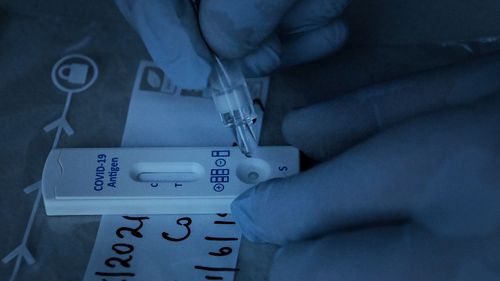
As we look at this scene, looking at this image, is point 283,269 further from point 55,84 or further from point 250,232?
point 55,84

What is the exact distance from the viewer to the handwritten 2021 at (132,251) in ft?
1.96

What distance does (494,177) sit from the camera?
45cm

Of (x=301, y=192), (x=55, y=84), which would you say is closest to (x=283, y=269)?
(x=301, y=192)

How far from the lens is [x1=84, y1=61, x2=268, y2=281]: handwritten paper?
0.60m

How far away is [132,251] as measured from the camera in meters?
0.61

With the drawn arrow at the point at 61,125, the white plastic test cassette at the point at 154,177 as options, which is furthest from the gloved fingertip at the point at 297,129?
the drawn arrow at the point at 61,125

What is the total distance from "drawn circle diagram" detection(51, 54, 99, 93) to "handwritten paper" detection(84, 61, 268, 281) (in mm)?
85

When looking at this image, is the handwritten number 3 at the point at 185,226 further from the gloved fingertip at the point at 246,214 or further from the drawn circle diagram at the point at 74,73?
the drawn circle diagram at the point at 74,73

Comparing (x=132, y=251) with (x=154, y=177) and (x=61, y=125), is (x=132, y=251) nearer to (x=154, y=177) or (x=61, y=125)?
(x=154, y=177)

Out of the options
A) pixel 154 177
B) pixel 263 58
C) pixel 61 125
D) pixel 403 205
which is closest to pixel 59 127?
pixel 61 125

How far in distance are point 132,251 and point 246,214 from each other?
0.44ft

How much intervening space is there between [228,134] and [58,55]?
10.6 inches

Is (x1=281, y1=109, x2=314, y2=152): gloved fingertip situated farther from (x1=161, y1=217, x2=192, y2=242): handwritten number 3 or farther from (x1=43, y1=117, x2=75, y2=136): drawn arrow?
(x1=43, y1=117, x2=75, y2=136): drawn arrow

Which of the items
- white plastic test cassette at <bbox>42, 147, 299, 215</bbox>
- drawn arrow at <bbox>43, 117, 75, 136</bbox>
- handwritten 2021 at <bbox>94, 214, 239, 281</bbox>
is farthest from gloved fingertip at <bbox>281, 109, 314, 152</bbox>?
drawn arrow at <bbox>43, 117, 75, 136</bbox>
